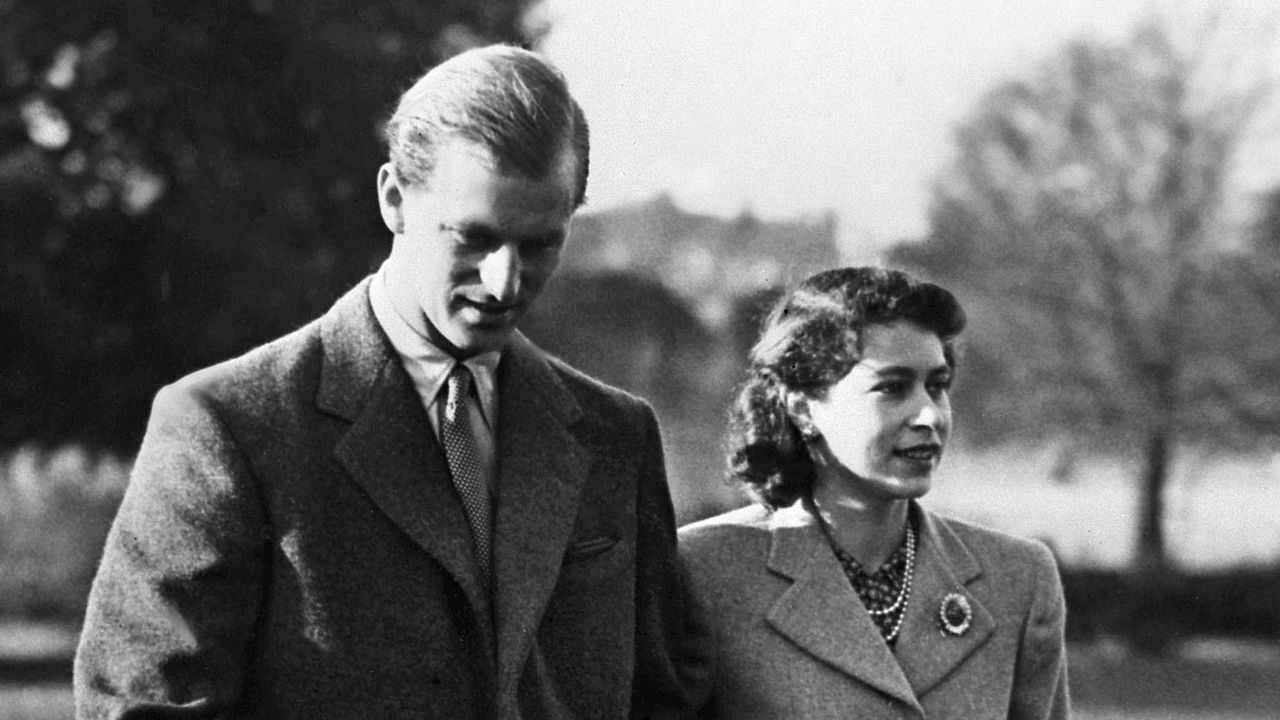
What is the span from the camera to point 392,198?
305cm

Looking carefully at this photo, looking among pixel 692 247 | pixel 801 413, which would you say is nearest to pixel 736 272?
pixel 692 247

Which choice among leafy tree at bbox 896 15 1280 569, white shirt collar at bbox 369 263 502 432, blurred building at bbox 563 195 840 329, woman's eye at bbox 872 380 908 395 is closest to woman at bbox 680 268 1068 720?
woman's eye at bbox 872 380 908 395

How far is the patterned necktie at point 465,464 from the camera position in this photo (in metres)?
3.15

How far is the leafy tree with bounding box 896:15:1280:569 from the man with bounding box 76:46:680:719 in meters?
27.1

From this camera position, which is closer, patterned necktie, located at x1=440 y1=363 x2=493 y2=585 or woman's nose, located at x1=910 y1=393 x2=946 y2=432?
patterned necktie, located at x1=440 y1=363 x2=493 y2=585

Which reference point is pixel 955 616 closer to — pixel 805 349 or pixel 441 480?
pixel 805 349

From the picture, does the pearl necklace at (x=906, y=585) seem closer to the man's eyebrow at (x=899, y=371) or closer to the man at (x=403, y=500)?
the man's eyebrow at (x=899, y=371)

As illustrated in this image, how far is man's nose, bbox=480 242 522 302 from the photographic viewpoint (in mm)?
2904

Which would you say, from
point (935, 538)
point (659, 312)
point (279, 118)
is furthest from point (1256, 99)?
point (935, 538)

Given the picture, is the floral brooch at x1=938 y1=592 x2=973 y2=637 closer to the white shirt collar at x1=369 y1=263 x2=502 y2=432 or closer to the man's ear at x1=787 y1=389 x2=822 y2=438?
the man's ear at x1=787 y1=389 x2=822 y2=438

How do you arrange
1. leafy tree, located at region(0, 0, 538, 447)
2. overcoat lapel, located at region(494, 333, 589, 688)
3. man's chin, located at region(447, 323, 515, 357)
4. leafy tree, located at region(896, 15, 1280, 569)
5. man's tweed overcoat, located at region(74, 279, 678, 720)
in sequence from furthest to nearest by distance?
1. leafy tree, located at region(896, 15, 1280, 569)
2. leafy tree, located at region(0, 0, 538, 447)
3. overcoat lapel, located at region(494, 333, 589, 688)
4. man's chin, located at region(447, 323, 515, 357)
5. man's tweed overcoat, located at region(74, 279, 678, 720)

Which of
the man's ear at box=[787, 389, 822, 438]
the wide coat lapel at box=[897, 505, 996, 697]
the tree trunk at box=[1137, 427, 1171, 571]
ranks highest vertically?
the man's ear at box=[787, 389, 822, 438]

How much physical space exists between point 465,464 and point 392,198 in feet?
1.63

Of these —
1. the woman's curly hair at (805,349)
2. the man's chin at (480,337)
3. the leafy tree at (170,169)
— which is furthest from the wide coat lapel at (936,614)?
the leafy tree at (170,169)
